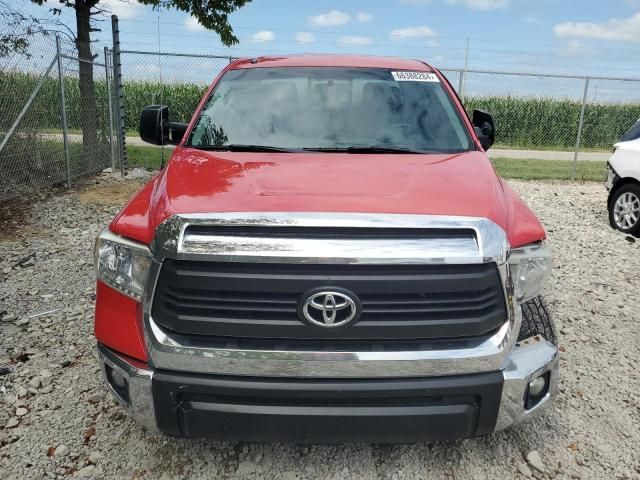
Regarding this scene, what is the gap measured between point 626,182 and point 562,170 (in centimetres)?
628

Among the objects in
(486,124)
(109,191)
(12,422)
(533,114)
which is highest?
(533,114)

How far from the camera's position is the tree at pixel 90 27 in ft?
32.8

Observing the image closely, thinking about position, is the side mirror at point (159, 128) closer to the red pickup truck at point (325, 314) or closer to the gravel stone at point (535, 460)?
the red pickup truck at point (325, 314)

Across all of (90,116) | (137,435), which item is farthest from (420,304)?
(90,116)

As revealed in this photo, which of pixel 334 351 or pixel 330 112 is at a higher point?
pixel 330 112

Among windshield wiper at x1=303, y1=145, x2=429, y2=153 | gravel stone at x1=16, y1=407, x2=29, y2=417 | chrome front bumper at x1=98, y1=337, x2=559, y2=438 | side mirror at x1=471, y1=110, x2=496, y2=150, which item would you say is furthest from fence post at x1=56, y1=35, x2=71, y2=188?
chrome front bumper at x1=98, y1=337, x2=559, y2=438

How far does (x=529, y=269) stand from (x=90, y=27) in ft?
35.7

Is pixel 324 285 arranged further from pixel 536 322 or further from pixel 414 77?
pixel 414 77

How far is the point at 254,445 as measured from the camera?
8.68 feet

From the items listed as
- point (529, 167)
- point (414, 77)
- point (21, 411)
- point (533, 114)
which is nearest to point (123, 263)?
point (21, 411)

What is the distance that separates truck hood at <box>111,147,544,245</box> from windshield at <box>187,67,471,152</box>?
0.23 meters

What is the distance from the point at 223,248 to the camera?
1.95 m

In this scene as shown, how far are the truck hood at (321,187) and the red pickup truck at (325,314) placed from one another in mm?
14

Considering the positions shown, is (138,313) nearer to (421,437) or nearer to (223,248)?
(223,248)
